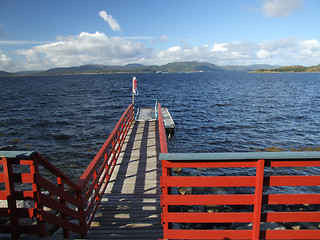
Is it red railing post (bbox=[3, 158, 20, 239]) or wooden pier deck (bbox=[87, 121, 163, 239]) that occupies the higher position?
red railing post (bbox=[3, 158, 20, 239])

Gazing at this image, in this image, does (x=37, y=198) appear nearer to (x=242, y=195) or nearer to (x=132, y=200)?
(x=242, y=195)

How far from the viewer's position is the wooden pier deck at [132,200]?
4395 millimetres

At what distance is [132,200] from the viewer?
18.6 ft

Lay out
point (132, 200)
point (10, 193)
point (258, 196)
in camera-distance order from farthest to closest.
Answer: point (132, 200) < point (10, 193) < point (258, 196)

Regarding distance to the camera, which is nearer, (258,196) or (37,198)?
(258,196)

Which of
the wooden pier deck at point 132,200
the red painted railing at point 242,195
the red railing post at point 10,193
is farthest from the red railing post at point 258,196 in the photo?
the red railing post at point 10,193

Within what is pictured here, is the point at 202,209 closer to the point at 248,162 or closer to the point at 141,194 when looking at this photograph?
the point at 141,194

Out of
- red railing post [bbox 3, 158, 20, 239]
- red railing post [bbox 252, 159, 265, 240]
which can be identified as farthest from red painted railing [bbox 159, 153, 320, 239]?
red railing post [bbox 3, 158, 20, 239]

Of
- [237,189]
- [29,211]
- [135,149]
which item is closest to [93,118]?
[135,149]

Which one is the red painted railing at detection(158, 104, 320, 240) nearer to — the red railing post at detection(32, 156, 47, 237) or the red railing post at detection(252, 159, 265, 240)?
the red railing post at detection(252, 159, 265, 240)

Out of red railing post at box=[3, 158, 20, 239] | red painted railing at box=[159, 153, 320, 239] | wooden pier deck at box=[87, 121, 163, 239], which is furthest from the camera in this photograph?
wooden pier deck at box=[87, 121, 163, 239]

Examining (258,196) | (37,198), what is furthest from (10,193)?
(258,196)

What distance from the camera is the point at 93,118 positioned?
25875 millimetres

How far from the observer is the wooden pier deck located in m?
4.39
